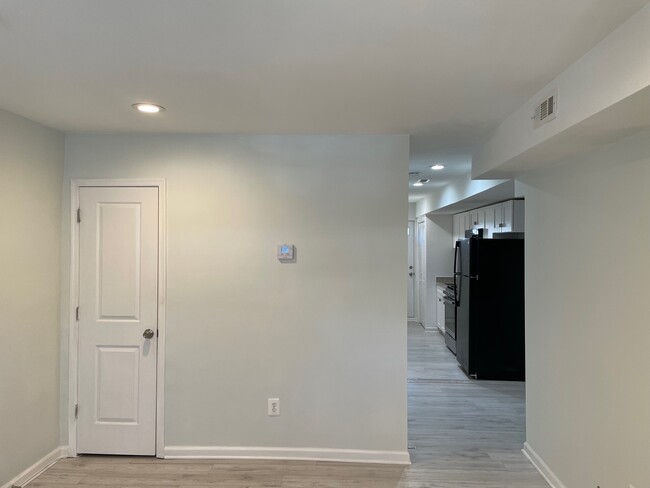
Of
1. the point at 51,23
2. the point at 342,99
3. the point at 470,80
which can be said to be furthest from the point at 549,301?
the point at 51,23

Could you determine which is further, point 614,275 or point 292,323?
point 292,323

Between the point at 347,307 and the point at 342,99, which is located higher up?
the point at 342,99

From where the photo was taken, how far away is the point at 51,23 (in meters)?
1.43

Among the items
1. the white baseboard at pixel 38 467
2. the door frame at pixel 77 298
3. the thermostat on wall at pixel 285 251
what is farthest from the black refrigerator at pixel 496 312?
the white baseboard at pixel 38 467

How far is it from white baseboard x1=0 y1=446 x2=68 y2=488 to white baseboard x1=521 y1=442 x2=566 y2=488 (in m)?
3.34

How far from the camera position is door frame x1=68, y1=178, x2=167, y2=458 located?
297cm

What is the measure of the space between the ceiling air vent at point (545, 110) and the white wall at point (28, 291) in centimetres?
298

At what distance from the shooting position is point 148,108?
2365mm

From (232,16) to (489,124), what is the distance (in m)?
1.88

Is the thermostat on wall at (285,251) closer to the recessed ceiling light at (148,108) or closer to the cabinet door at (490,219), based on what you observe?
the recessed ceiling light at (148,108)

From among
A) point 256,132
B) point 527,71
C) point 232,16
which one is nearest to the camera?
point 232,16

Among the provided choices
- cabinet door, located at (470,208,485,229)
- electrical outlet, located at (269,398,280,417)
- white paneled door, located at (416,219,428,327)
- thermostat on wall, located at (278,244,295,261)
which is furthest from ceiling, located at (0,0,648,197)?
white paneled door, located at (416,219,428,327)

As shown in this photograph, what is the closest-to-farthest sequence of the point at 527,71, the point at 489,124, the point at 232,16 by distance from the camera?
1. the point at 232,16
2. the point at 527,71
3. the point at 489,124

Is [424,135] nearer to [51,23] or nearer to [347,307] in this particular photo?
[347,307]
